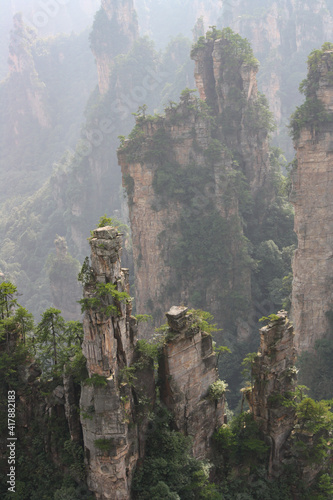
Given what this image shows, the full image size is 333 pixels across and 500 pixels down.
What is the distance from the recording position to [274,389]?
17391mm

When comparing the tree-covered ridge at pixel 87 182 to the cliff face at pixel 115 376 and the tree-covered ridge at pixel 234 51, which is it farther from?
the cliff face at pixel 115 376

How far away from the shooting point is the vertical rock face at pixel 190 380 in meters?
15.9

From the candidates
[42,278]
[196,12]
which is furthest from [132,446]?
[196,12]

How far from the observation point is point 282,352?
682 inches

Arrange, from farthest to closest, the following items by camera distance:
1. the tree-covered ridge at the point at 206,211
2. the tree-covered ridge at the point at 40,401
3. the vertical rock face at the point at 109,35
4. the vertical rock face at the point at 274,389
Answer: the vertical rock face at the point at 109,35
the tree-covered ridge at the point at 206,211
the vertical rock face at the point at 274,389
the tree-covered ridge at the point at 40,401

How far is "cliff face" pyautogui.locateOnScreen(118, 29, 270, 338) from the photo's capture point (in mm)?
33562

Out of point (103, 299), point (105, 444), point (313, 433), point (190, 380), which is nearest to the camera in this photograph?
point (103, 299)

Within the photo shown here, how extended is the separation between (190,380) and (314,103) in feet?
55.2

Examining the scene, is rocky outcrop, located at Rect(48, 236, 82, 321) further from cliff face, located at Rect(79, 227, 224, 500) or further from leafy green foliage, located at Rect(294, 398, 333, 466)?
leafy green foliage, located at Rect(294, 398, 333, 466)

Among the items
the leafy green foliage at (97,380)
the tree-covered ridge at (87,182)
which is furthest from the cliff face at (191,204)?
the tree-covered ridge at (87,182)

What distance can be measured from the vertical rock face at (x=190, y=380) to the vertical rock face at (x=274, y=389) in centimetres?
147

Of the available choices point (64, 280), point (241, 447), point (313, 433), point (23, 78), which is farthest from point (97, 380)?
point (23, 78)

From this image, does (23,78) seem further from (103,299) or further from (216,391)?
(103,299)

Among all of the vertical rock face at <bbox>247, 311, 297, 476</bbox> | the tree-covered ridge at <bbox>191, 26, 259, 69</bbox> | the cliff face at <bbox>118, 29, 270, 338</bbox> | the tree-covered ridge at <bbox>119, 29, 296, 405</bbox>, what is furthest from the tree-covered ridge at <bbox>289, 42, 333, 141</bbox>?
the vertical rock face at <bbox>247, 311, 297, 476</bbox>
